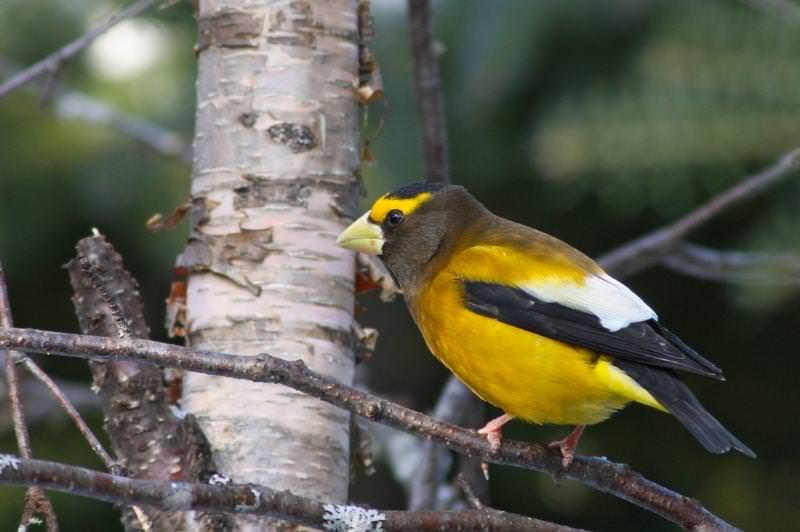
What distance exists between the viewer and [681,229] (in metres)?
4.11

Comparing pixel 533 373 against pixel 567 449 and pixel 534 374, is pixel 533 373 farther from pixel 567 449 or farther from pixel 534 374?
pixel 567 449

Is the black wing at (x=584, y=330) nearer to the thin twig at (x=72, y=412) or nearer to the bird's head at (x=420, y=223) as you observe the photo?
the bird's head at (x=420, y=223)

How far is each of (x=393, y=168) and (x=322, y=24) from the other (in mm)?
1968

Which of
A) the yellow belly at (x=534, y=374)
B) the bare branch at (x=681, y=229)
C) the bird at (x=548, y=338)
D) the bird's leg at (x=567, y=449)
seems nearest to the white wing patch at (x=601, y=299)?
the bird at (x=548, y=338)

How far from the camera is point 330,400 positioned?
94.5 inches

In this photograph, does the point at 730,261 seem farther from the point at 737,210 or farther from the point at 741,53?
the point at 737,210

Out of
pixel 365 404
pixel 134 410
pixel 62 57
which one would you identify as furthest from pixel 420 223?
pixel 365 404

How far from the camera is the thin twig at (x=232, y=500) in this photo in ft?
6.14

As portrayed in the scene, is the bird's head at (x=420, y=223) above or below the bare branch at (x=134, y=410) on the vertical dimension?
above

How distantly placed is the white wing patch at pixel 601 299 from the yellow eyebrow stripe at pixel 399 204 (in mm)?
596

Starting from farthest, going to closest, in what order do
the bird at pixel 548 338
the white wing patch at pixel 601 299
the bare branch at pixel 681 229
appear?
the bare branch at pixel 681 229 → the white wing patch at pixel 601 299 → the bird at pixel 548 338

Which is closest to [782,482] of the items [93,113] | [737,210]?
[737,210]

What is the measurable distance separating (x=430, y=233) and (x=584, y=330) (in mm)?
849

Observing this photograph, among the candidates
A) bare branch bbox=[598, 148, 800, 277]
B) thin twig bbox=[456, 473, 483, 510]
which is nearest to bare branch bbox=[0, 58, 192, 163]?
bare branch bbox=[598, 148, 800, 277]
